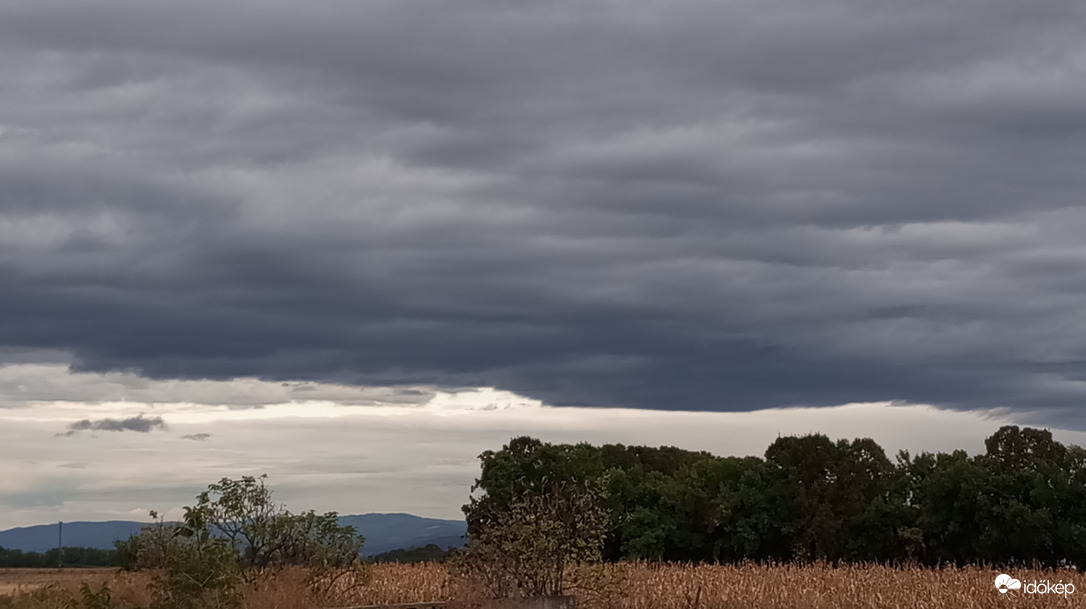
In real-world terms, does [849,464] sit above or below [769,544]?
above

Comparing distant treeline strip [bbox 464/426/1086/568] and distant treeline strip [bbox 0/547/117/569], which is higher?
distant treeline strip [bbox 464/426/1086/568]

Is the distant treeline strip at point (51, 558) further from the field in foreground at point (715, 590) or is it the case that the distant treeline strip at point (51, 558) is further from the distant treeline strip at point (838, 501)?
the field in foreground at point (715, 590)

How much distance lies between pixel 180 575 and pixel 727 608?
1847 centimetres

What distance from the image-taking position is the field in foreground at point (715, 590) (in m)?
35.0

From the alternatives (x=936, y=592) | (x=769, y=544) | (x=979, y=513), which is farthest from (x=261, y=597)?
(x=769, y=544)

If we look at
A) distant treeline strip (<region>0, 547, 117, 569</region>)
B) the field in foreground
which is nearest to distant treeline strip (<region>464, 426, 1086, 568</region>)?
the field in foreground

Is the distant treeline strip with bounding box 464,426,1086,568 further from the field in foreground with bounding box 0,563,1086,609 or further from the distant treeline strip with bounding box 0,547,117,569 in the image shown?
the distant treeline strip with bounding box 0,547,117,569

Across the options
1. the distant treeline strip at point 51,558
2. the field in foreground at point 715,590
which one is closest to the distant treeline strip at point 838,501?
the field in foreground at point 715,590

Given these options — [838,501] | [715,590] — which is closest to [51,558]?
[838,501]

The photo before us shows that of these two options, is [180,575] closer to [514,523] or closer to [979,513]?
[514,523]

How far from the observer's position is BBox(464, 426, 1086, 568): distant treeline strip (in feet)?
216

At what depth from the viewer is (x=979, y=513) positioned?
67.1m

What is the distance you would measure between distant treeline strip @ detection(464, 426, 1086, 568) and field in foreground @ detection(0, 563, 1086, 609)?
17.9 m

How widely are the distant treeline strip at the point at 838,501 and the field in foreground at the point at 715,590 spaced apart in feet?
58.6
